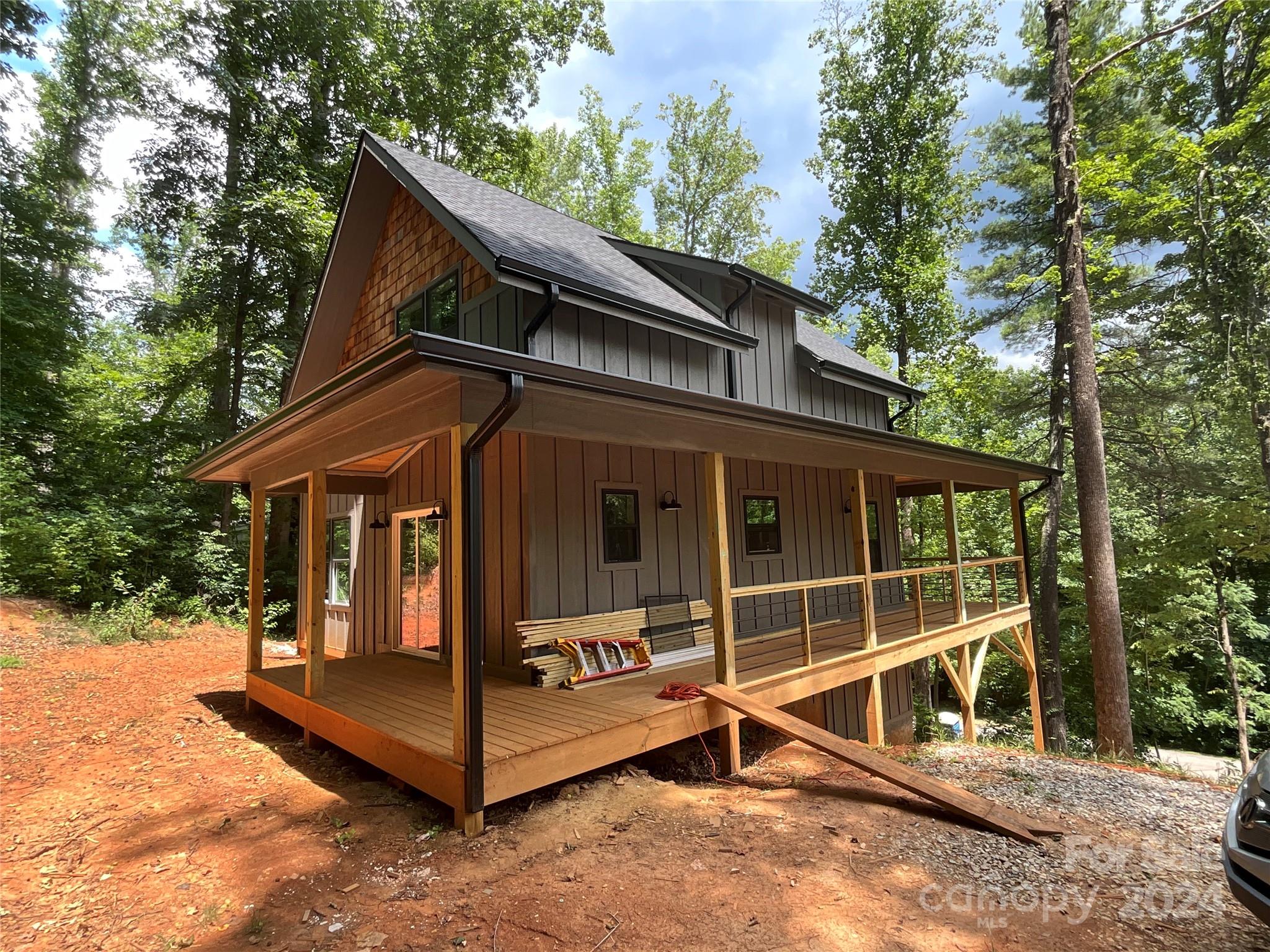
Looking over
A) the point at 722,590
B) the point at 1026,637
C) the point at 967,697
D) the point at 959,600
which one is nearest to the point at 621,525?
the point at 722,590

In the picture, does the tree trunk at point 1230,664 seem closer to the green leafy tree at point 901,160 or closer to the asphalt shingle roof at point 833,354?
the green leafy tree at point 901,160

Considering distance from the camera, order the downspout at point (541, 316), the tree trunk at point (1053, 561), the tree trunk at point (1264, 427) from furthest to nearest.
Answer: 1. the tree trunk at point (1053, 561)
2. the tree trunk at point (1264, 427)
3. the downspout at point (541, 316)

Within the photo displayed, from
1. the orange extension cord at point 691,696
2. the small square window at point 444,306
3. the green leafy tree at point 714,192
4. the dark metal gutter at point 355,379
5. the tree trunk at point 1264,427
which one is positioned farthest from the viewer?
the green leafy tree at point 714,192

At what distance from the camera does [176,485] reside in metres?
13.9

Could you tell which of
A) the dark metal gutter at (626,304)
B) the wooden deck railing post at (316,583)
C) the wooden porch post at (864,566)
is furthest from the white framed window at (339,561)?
the wooden porch post at (864,566)

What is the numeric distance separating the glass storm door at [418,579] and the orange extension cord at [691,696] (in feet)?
10.4

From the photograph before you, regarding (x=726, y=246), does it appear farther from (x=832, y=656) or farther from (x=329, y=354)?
(x=832, y=656)

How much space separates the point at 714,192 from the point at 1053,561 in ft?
60.6

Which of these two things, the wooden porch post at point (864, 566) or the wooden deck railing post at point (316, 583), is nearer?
the wooden deck railing post at point (316, 583)

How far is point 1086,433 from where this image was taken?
10.2 metres

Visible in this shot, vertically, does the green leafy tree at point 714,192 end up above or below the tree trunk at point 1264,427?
above

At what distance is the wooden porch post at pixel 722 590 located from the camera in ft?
17.1

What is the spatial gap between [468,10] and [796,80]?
35.3ft

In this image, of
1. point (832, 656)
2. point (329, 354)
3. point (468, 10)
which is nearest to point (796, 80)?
point (468, 10)
